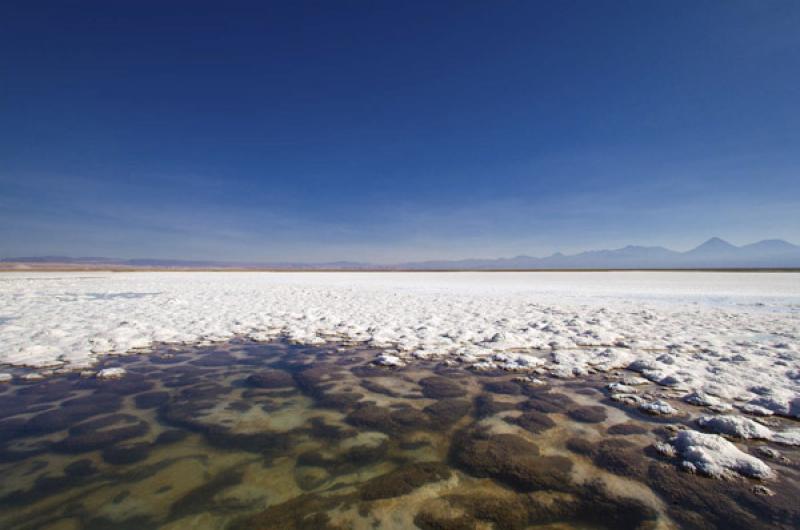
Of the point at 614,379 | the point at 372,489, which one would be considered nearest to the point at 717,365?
the point at 614,379

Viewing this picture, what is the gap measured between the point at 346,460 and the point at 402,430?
2.69 feet

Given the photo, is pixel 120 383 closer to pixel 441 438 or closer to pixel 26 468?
pixel 26 468

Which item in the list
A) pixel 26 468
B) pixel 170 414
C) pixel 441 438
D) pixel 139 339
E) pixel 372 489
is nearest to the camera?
pixel 372 489

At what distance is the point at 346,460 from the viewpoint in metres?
3.30

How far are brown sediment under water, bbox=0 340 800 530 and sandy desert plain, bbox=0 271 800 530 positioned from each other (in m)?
0.02

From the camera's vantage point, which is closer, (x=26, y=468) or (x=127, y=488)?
(x=127, y=488)

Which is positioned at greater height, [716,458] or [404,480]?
[716,458]

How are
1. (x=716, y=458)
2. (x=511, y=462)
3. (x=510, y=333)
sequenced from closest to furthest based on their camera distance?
1. (x=716, y=458)
2. (x=511, y=462)
3. (x=510, y=333)

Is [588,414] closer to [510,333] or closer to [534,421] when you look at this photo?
[534,421]

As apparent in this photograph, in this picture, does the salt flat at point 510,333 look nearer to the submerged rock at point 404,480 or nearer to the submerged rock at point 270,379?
the submerged rock at point 270,379

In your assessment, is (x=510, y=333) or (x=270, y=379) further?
(x=510, y=333)

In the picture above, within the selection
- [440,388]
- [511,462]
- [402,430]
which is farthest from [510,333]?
[511,462]

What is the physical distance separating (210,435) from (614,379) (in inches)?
227

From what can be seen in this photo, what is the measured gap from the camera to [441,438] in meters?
3.74
